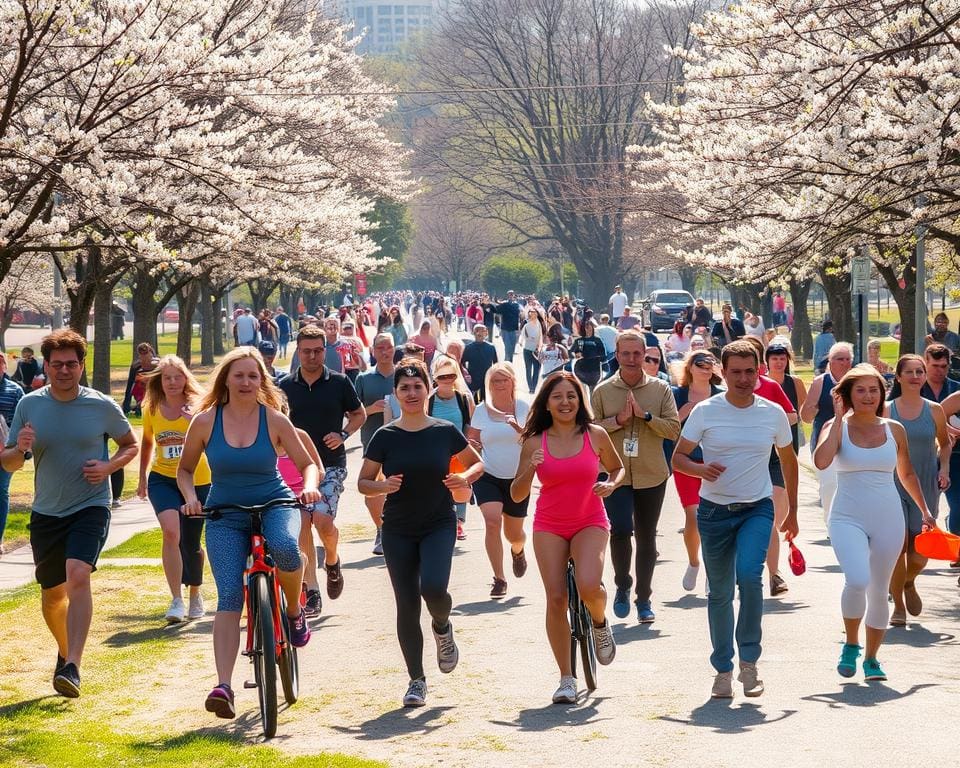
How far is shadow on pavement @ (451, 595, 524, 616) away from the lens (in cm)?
1101

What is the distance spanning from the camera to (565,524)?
834cm

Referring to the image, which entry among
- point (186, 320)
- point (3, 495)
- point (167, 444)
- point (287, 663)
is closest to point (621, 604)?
point (287, 663)

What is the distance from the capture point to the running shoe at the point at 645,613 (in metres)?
10.4

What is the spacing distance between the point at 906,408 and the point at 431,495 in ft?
12.7

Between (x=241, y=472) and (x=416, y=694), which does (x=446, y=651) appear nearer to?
(x=416, y=694)

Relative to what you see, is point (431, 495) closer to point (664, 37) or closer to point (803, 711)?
point (803, 711)

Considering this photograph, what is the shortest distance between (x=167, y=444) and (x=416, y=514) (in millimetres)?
3062

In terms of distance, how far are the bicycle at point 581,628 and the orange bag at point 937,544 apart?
2.39 m

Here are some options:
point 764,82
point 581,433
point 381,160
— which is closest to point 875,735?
point 581,433

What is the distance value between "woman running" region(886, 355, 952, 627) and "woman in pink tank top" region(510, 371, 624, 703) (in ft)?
9.25

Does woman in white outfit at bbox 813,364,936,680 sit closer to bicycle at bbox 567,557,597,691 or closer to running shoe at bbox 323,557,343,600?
bicycle at bbox 567,557,597,691

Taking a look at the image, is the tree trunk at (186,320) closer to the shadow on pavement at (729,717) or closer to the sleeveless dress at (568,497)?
the sleeveless dress at (568,497)

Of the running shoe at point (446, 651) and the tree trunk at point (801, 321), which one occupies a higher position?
the tree trunk at point (801, 321)

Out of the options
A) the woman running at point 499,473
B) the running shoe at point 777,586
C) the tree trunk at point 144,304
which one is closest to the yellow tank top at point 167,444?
the woman running at point 499,473
